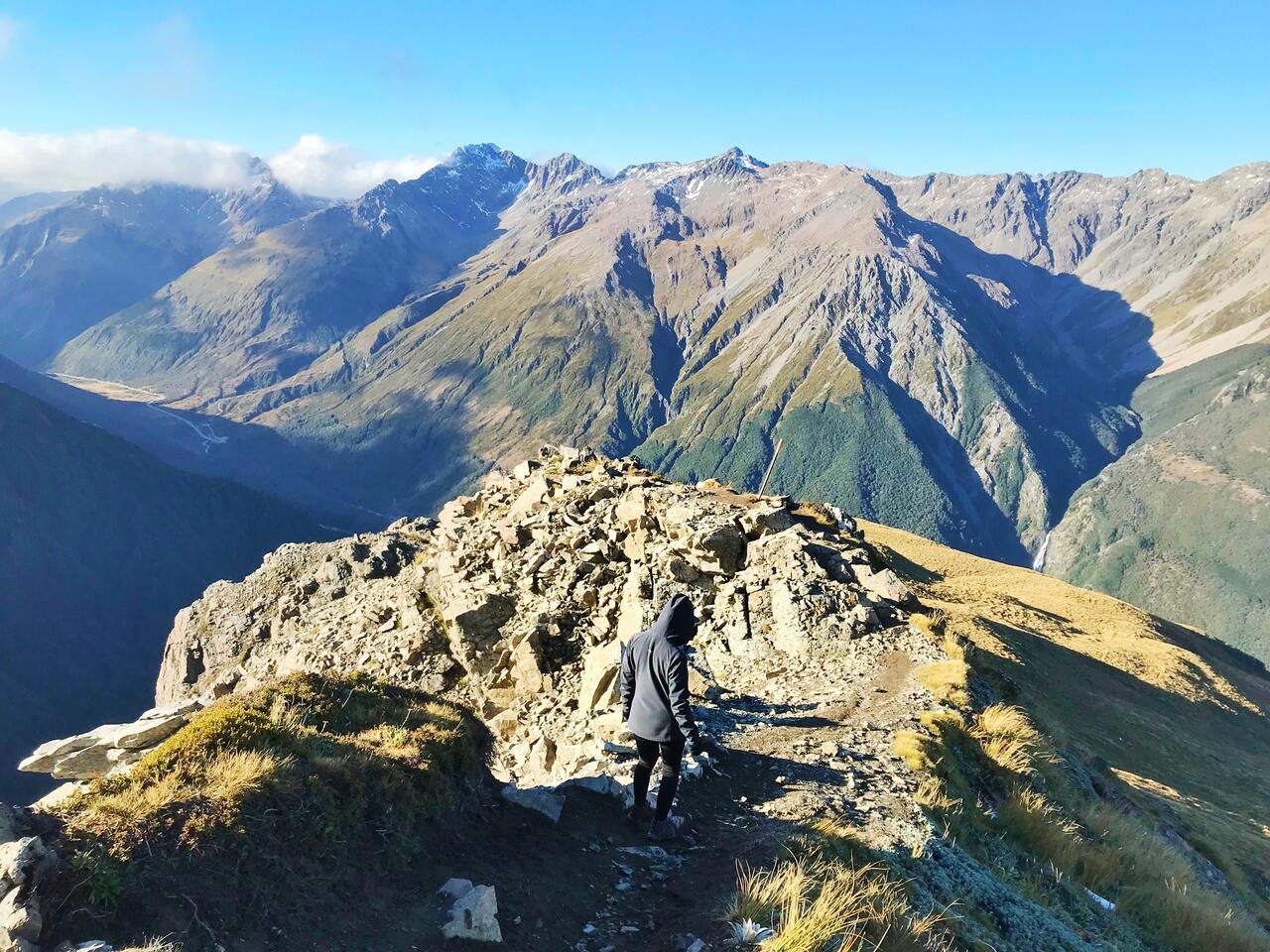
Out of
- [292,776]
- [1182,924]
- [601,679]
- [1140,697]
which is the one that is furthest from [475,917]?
[1140,697]

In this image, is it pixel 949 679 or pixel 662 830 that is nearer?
pixel 662 830

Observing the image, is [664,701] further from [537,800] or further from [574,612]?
[574,612]

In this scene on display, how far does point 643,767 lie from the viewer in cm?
1337

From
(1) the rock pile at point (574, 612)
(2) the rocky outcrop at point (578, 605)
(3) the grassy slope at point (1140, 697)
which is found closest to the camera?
(1) the rock pile at point (574, 612)

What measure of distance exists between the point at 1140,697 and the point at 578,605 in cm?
4006

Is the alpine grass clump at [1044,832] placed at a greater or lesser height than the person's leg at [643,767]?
lesser

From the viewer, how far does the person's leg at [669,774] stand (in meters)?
12.7

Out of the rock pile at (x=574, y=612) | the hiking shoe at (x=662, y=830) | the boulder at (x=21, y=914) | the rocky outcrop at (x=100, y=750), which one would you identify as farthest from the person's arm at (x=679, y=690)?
the rocky outcrop at (x=100, y=750)

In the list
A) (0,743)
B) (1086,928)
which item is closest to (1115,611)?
(1086,928)

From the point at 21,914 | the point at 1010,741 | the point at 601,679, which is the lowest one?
the point at 1010,741

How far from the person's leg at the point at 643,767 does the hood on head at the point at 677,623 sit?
1962 mm

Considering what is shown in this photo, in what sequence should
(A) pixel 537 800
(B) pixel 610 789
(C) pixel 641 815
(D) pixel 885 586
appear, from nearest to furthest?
(A) pixel 537 800 < (C) pixel 641 815 < (B) pixel 610 789 < (D) pixel 885 586

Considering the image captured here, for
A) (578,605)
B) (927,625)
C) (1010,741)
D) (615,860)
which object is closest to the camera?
(615,860)

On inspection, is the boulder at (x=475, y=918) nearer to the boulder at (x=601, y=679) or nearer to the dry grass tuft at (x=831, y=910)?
the dry grass tuft at (x=831, y=910)
